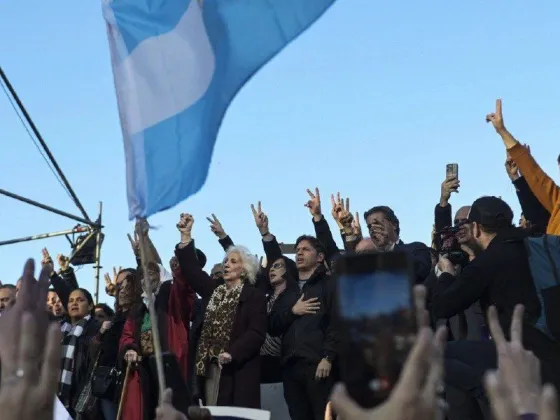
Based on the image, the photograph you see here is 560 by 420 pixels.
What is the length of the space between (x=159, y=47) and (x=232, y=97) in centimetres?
44

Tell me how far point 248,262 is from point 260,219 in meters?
0.94

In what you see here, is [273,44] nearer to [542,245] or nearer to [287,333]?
[542,245]

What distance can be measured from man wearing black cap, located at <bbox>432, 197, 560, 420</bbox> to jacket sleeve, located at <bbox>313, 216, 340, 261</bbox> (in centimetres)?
256

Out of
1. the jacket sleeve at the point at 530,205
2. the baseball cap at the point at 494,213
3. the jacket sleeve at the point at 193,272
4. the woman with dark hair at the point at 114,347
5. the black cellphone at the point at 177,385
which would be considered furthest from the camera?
the woman with dark hair at the point at 114,347

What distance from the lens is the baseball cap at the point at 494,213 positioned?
5.99 meters

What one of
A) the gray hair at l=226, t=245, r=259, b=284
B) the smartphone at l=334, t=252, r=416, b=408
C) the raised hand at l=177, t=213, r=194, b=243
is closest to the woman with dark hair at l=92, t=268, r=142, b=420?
the raised hand at l=177, t=213, r=194, b=243

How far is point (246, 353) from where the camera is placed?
7.90 m

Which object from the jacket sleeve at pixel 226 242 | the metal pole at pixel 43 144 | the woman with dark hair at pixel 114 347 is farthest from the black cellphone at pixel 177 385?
the metal pole at pixel 43 144

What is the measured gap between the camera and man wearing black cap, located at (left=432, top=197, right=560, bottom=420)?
5.29 m

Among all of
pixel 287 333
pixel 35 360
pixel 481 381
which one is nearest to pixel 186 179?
pixel 481 381

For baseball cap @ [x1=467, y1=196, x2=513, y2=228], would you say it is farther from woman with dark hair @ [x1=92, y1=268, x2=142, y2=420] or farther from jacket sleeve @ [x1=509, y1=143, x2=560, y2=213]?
woman with dark hair @ [x1=92, y1=268, x2=142, y2=420]

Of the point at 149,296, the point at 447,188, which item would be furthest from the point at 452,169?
the point at 149,296

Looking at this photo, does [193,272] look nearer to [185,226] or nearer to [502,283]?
[185,226]

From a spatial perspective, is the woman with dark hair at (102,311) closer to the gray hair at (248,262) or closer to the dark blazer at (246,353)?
the gray hair at (248,262)
